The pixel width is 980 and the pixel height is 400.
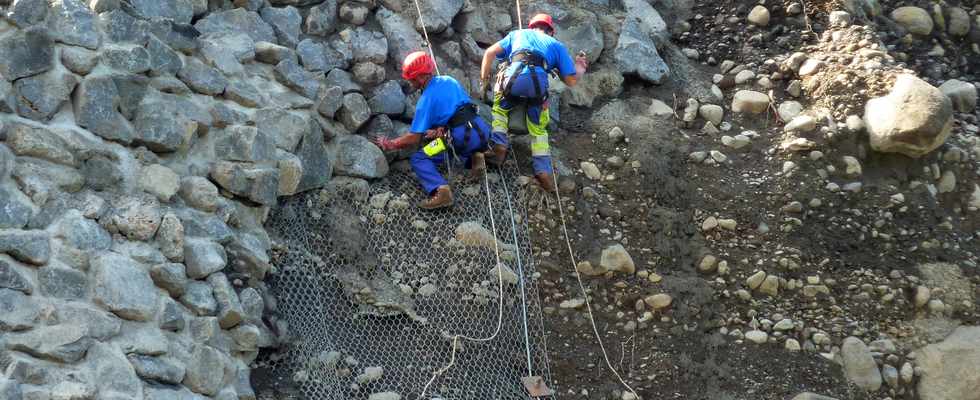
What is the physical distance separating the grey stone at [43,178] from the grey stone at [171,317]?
71 cm

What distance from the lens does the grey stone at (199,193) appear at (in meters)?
6.60

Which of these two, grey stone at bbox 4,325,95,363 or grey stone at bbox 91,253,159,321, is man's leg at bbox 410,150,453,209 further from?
grey stone at bbox 4,325,95,363

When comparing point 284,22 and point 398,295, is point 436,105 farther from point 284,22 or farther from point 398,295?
point 398,295

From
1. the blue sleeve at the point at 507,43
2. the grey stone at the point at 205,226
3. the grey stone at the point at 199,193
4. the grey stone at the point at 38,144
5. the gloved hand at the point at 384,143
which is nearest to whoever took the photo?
the grey stone at the point at 38,144

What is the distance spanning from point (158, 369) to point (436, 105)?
2507 mm

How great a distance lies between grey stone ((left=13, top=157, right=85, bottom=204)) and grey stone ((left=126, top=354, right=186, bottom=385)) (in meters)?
0.87

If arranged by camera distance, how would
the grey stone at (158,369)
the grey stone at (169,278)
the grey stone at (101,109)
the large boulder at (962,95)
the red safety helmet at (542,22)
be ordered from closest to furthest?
the grey stone at (158,369) → the grey stone at (169,278) → the grey stone at (101,109) → the red safety helmet at (542,22) → the large boulder at (962,95)

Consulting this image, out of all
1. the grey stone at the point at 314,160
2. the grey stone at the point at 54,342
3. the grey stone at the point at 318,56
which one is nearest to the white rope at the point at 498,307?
the grey stone at the point at 314,160

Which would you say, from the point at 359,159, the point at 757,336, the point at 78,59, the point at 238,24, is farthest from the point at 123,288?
the point at 757,336

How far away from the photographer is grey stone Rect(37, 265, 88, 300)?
569cm

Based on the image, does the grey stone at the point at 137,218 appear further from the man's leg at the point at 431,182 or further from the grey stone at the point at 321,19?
the grey stone at the point at 321,19

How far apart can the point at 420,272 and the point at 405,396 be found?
0.83 m

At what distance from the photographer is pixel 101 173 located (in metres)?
6.21

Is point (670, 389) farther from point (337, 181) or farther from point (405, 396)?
point (337, 181)
